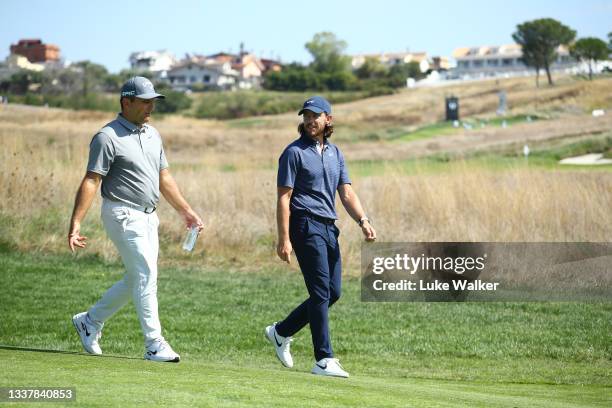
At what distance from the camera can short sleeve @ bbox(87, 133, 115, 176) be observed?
761 centimetres

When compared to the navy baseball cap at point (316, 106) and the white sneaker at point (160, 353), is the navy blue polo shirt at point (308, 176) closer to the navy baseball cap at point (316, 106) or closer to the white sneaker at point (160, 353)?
the navy baseball cap at point (316, 106)

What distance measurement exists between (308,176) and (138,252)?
4.29ft

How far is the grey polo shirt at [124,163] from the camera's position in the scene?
762cm

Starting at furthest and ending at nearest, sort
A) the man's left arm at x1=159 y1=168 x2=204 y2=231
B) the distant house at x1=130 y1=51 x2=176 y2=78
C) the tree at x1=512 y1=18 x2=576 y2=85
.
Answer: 1. the distant house at x1=130 y1=51 x2=176 y2=78
2. the tree at x1=512 y1=18 x2=576 y2=85
3. the man's left arm at x1=159 y1=168 x2=204 y2=231

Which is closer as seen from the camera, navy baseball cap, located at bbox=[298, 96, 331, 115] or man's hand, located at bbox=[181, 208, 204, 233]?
navy baseball cap, located at bbox=[298, 96, 331, 115]

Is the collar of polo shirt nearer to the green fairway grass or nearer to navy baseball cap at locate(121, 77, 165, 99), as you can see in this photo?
navy baseball cap at locate(121, 77, 165, 99)

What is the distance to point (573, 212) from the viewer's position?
61.3 ft

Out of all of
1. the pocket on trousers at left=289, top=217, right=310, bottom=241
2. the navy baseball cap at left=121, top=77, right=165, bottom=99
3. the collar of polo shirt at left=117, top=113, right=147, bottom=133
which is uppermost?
the navy baseball cap at left=121, top=77, right=165, bottom=99

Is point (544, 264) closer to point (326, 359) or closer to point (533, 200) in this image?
point (533, 200)

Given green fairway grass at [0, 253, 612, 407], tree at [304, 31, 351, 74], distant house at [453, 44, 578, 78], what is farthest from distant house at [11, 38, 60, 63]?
green fairway grass at [0, 253, 612, 407]

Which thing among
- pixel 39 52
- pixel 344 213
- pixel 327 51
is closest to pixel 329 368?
pixel 344 213

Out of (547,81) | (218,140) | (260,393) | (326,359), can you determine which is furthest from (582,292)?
(547,81)

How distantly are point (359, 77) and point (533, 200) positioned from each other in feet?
395

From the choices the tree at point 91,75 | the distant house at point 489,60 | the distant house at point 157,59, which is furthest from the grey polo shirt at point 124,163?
the distant house at point 489,60
